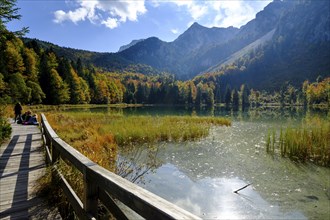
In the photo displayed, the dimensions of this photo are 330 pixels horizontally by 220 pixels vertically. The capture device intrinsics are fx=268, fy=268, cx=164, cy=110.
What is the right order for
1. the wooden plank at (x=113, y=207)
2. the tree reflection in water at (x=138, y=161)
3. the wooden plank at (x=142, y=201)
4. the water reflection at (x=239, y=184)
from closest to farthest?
the wooden plank at (x=142, y=201) → the wooden plank at (x=113, y=207) → the water reflection at (x=239, y=184) → the tree reflection in water at (x=138, y=161)

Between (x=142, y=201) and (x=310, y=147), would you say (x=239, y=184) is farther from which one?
(x=142, y=201)

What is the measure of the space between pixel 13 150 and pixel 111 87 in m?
100

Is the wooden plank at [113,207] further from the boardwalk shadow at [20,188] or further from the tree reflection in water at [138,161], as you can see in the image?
the tree reflection in water at [138,161]

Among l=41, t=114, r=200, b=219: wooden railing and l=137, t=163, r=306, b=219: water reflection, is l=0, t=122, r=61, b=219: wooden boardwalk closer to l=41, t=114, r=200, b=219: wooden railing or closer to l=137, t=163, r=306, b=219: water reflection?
l=41, t=114, r=200, b=219: wooden railing

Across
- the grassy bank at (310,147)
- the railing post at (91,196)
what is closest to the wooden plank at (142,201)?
the railing post at (91,196)

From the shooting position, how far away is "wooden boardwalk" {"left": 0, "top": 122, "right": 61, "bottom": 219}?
177 inches

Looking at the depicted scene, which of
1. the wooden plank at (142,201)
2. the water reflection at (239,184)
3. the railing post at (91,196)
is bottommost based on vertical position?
the water reflection at (239,184)

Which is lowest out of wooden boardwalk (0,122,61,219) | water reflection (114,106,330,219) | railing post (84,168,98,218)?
water reflection (114,106,330,219)

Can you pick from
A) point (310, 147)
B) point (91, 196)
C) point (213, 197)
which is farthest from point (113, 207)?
point (310, 147)

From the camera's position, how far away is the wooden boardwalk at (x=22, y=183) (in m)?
4.51

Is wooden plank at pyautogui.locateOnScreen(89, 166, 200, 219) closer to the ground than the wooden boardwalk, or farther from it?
farther from it

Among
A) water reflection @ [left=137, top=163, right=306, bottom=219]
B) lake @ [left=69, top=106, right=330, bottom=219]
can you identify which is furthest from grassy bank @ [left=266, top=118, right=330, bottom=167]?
water reflection @ [left=137, top=163, right=306, bottom=219]

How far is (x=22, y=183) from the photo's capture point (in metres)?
6.14

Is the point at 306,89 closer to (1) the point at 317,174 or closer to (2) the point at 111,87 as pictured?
(2) the point at 111,87
